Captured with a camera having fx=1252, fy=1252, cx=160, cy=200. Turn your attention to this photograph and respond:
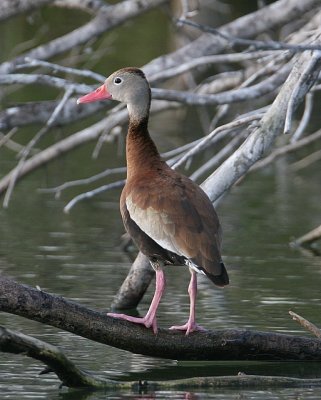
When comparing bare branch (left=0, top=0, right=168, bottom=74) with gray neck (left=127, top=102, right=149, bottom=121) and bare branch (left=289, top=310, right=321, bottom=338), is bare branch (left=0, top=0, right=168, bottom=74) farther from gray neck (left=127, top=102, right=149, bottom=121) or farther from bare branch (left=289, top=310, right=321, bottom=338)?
bare branch (left=289, top=310, right=321, bottom=338)

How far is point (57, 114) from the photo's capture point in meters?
9.59

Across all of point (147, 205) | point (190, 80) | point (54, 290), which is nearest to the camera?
point (147, 205)

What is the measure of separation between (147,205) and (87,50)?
422 cm

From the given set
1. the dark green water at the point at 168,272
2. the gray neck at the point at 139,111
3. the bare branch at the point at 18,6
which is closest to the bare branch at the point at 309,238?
the dark green water at the point at 168,272

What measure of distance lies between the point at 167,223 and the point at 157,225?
0.20 ft

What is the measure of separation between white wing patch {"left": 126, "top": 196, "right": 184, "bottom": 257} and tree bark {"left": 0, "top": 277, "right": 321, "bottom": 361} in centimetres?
47

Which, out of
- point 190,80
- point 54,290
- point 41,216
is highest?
point 190,80

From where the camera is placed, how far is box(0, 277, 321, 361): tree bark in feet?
20.9

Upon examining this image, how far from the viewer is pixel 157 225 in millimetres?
6859

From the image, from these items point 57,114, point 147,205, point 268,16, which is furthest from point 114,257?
point 147,205

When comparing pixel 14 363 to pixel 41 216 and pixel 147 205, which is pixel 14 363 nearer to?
pixel 147 205

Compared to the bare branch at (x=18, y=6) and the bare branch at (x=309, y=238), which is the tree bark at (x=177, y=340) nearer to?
the bare branch at (x=309, y=238)

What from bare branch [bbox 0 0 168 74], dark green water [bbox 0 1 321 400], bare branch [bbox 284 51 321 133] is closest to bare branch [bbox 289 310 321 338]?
dark green water [bbox 0 1 321 400]

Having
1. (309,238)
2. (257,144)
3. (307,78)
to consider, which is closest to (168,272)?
(309,238)
